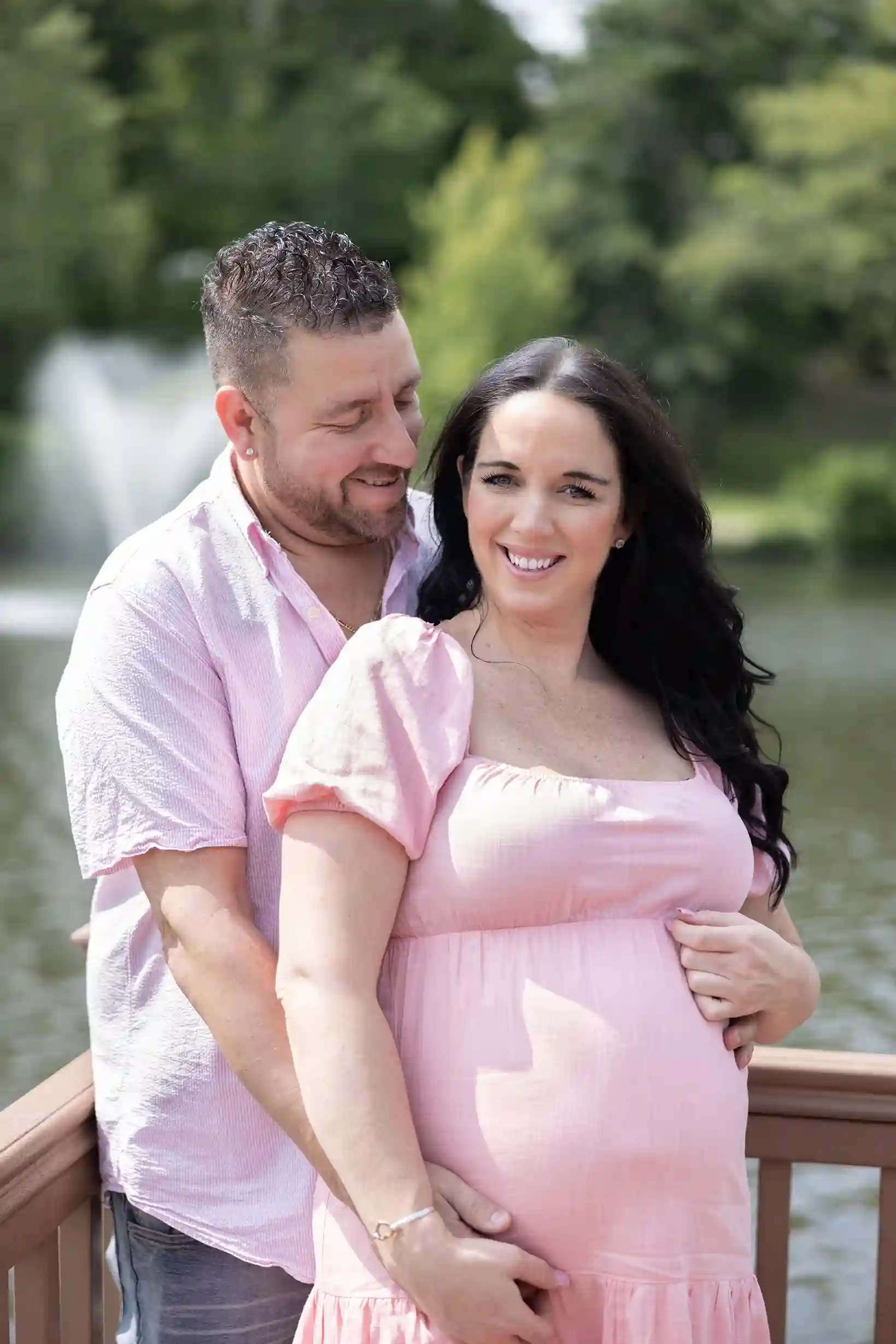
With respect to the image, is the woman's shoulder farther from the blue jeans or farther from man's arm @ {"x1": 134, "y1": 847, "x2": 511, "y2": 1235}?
the blue jeans

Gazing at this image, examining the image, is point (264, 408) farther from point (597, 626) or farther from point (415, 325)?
point (415, 325)

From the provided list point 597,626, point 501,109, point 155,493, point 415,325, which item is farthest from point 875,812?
point 501,109

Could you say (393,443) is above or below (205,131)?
below

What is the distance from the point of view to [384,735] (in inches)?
71.0

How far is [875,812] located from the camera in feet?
31.2

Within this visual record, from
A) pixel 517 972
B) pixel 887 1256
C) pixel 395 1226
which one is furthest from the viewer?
pixel 887 1256

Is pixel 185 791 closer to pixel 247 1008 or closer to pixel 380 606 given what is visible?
pixel 247 1008

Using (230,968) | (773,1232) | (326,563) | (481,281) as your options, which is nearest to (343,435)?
(326,563)

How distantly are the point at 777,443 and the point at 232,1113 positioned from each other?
3599 cm

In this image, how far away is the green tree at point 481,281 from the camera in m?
31.2

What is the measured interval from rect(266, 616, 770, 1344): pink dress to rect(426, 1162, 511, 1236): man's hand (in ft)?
0.09

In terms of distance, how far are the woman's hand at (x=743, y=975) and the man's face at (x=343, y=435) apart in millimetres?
674

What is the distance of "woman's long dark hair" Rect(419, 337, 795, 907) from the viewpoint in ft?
6.50

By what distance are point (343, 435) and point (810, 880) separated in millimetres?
6480
